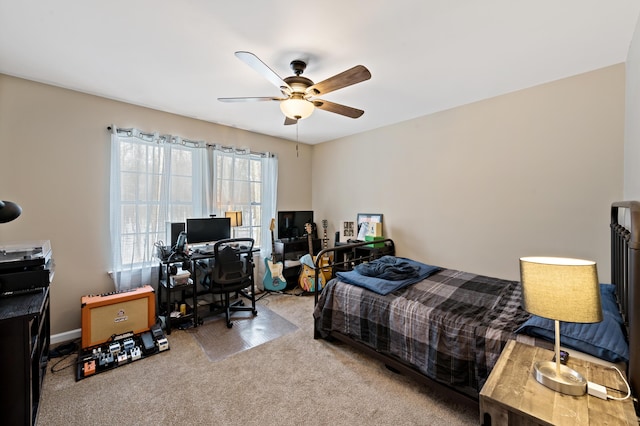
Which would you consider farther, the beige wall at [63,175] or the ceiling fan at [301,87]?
the beige wall at [63,175]

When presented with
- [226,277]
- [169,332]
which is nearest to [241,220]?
[226,277]

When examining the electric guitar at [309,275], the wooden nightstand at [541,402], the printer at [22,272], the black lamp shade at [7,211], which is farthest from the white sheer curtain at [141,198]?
the wooden nightstand at [541,402]

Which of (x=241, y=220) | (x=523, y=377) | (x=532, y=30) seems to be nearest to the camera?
(x=523, y=377)

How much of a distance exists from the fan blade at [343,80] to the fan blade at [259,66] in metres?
0.21

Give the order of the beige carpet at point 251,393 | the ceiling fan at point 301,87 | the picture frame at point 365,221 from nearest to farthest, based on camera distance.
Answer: the beige carpet at point 251,393 < the ceiling fan at point 301,87 < the picture frame at point 365,221

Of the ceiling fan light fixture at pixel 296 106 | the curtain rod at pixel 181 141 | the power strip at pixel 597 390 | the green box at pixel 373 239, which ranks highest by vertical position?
the curtain rod at pixel 181 141

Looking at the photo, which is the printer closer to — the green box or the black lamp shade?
the black lamp shade

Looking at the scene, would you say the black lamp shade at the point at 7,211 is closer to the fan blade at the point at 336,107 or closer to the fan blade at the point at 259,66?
the fan blade at the point at 259,66

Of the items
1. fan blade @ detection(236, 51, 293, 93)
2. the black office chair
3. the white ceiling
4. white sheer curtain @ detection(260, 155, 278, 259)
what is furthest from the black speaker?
fan blade @ detection(236, 51, 293, 93)

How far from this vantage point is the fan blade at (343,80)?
66.1 inches

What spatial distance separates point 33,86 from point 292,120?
8.02ft

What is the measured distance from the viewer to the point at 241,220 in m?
3.66

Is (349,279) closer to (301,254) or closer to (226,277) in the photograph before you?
(226,277)

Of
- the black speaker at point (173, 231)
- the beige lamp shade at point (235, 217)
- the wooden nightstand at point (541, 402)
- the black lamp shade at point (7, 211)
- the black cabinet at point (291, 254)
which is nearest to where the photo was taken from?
the wooden nightstand at point (541, 402)
